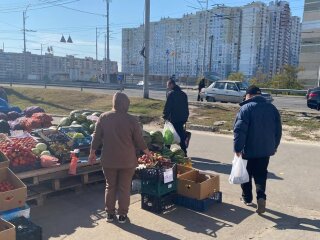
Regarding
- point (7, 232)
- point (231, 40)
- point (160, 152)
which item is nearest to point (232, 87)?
point (160, 152)

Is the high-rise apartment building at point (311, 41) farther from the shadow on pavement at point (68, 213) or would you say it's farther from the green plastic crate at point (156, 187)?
the shadow on pavement at point (68, 213)

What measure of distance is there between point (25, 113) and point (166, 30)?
86277 millimetres

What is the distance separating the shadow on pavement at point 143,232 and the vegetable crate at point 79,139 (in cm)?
249

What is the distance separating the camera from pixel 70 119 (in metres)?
9.05

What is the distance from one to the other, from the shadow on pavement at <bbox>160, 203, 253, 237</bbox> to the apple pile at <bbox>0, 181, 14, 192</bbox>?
2.22 m

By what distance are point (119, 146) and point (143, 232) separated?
3.94ft

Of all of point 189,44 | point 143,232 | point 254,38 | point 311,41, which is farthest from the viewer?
point 189,44

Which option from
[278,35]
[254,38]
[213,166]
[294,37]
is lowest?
[213,166]

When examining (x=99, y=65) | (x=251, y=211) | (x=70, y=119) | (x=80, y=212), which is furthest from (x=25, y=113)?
(x=99, y=65)

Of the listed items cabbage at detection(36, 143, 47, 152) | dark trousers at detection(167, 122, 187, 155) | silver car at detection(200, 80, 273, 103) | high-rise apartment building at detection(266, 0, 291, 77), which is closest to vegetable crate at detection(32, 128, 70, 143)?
cabbage at detection(36, 143, 47, 152)

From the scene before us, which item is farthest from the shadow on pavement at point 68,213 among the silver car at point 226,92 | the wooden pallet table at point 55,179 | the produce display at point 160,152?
the silver car at point 226,92

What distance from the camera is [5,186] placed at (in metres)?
4.90

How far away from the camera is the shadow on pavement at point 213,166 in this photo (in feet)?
26.6

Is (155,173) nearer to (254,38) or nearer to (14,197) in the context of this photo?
(14,197)
